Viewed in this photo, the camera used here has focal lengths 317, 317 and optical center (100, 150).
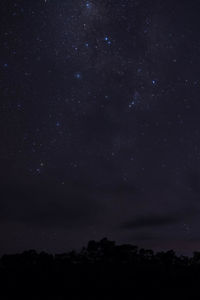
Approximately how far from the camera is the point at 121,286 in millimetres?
17531

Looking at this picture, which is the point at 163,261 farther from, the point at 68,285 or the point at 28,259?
the point at 68,285

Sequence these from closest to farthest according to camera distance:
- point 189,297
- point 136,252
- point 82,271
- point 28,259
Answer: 1. point 189,297
2. point 82,271
3. point 28,259
4. point 136,252

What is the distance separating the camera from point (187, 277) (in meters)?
20.1

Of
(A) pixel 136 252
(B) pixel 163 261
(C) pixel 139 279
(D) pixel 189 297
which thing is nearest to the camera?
(D) pixel 189 297

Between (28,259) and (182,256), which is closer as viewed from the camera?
(28,259)

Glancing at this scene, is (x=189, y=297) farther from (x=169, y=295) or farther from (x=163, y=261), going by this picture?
(x=163, y=261)

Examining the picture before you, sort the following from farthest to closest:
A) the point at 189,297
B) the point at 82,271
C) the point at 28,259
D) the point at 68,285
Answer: the point at 28,259, the point at 82,271, the point at 68,285, the point at 189,297

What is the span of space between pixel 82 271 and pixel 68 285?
3.64 m

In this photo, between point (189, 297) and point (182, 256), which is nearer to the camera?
point (189, 297)

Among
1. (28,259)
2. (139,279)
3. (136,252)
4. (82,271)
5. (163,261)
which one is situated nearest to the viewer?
(139,279)

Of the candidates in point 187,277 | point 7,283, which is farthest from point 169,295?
point 7,283

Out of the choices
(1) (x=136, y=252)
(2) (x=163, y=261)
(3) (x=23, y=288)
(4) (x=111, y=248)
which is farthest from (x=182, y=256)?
(3) (x=23, y=288)

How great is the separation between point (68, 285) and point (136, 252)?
17.7m

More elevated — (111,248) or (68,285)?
(111,248)
